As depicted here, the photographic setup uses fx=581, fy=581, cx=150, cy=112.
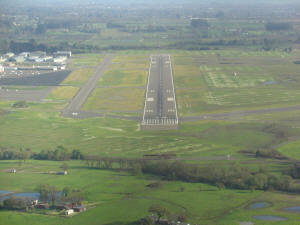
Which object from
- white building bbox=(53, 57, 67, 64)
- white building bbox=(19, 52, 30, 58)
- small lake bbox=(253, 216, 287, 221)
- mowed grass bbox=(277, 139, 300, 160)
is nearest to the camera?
small lake bbox=(253, 216, 287, 221)

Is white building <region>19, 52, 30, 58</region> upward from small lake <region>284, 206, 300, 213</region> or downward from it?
upward

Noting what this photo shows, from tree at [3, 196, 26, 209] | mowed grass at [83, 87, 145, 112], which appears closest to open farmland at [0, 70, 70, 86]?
mowed grass at [83, 87, 145, 112]

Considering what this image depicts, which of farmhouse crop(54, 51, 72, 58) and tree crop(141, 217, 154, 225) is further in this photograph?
farmhouse crop(54, 51, 72, 58)

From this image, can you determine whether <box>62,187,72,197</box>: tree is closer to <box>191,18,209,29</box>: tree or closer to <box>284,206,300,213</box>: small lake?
<box>284,206,300,213</box>: small lake

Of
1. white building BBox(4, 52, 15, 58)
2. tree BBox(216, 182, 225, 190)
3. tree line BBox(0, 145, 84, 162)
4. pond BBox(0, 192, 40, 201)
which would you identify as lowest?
pond BBox(0, 192, 40, 201)

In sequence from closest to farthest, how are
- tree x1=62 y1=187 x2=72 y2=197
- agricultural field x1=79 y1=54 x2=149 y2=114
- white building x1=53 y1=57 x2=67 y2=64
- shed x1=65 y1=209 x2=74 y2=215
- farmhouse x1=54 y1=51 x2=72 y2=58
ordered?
shed x1=65 y1=209 x2=74 y2=215
tree x1=62 y1=187 x2=72 y2=197
agricultural field x1=79 y1=54 x2=149 y2=114
white building x1=53 y1=57 x2=67 y2=64
farmhouse x1=54 y1=51 x2=72 y2=58

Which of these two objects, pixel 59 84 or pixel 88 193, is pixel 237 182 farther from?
pixel 59 84

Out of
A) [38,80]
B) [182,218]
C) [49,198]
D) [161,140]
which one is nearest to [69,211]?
[49,198]

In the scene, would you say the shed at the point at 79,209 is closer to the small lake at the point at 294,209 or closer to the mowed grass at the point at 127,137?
the mowed grass at the point at 127,137
